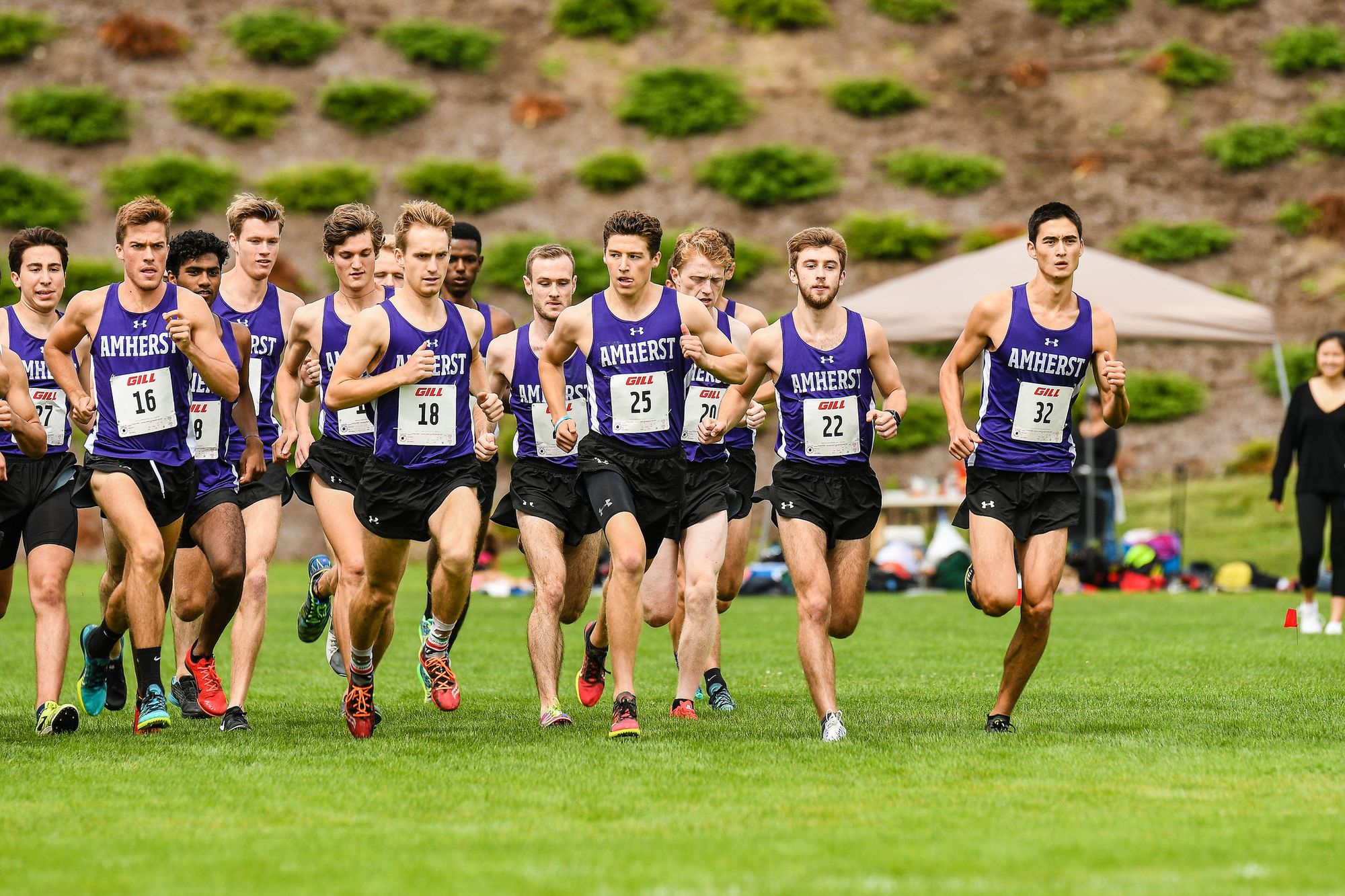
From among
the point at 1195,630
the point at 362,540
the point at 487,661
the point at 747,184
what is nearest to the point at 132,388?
the point at 362,540

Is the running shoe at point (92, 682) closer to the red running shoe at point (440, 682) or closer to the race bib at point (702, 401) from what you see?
the red running shoe at point (440, 682)

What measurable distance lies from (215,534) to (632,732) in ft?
7.78

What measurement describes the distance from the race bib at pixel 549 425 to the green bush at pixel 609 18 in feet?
87.6

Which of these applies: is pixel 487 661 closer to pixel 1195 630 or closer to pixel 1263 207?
pixel 1195 630

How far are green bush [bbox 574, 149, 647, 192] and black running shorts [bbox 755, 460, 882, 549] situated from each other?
78.3ft

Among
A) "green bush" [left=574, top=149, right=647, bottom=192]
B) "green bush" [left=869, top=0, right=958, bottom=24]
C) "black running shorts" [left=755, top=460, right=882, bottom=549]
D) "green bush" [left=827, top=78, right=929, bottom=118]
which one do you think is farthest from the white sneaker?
"green bush" [left=869, top=0, right=958, bottom=24]

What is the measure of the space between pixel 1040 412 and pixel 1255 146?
2456 centimetres

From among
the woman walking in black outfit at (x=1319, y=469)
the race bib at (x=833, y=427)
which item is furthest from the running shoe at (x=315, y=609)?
the woman walking in black outfit at (x=1319, y=469)

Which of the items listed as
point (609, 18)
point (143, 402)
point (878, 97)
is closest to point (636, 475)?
point (143, 402)

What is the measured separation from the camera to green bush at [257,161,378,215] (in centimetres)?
3091

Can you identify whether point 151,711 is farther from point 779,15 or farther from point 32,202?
point 779,15

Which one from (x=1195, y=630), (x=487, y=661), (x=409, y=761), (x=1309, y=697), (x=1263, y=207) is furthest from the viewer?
(x=1263, y=207)

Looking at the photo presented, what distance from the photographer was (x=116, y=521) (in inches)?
309

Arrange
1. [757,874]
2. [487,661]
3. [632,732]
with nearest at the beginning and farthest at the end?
[757,874], [632,732], [487,661]
